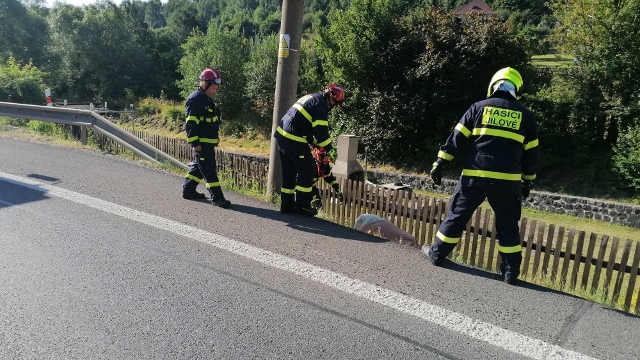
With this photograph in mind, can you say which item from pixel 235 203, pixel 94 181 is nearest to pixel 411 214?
pixel 235 203

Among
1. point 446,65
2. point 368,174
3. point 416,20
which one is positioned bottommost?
point 368,174

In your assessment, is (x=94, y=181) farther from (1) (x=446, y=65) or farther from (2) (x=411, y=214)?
(1) (x=446, y=65)

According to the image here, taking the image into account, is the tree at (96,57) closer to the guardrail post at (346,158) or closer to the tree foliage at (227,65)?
the tree foliage at (227,65)

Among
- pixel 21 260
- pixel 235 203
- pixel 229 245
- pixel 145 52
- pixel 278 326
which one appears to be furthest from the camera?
pixel 145 52

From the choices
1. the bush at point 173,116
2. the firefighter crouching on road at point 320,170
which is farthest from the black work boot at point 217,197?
the bush at point 173,116

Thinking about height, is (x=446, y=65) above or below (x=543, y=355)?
above

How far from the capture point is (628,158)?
49.0 feet

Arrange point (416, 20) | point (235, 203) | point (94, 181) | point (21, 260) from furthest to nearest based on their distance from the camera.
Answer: point (416, 20) < point (94, 181) < point (235, 203) < point (21, 260)

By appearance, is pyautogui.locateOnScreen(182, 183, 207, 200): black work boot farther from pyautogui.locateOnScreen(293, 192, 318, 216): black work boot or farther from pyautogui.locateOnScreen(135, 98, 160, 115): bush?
pyautogui.locateOnScreen(135, 98, 160, 115): bush

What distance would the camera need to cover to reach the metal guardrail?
28.9 ft

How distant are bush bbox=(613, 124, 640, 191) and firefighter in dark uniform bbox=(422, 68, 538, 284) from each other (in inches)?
505

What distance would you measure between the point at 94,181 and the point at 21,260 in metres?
3.12

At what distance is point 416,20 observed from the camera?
19.1 meters

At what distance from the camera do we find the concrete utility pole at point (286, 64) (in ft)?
22.4
